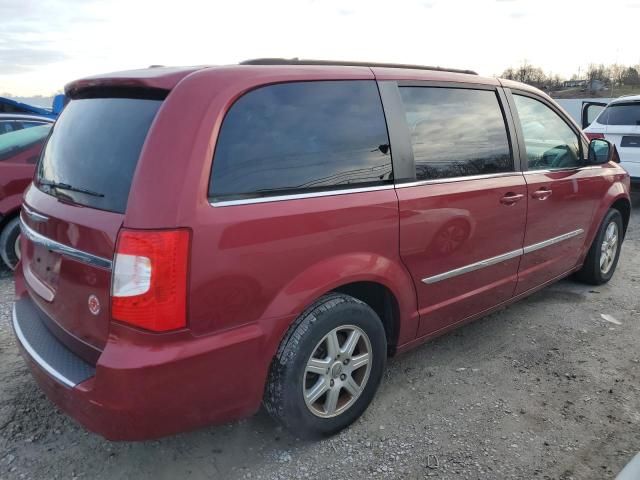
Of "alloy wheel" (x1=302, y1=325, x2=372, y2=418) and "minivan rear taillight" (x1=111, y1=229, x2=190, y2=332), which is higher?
"minivan rear taillight" (x1=111, y1=229, x2=190, y2=332)

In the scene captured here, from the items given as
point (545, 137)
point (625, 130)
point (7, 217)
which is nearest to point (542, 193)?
point (545, 137)

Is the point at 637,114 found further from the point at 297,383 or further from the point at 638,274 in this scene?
the point at 297,383

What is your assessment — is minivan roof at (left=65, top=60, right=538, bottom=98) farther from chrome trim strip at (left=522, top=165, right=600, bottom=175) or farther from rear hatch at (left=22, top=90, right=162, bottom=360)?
chrome trim strip at (left=522, top=165, right=600, bottom=175)

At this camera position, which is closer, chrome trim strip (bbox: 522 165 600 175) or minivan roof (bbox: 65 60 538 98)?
minivan roof (bbox: 65 60 538 98)

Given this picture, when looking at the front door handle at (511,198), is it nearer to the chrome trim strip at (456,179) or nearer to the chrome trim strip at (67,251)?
the chrome trim strip at (456,179)

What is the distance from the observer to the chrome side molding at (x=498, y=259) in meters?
2.95

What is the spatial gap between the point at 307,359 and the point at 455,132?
1.58 meters

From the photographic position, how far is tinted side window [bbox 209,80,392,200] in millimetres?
2111

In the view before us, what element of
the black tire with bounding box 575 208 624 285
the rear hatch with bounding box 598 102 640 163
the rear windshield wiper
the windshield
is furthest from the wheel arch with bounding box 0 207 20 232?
the rear hatch with bounding box 598 102 640 163

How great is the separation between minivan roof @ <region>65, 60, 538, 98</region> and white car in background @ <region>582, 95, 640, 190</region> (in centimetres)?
597

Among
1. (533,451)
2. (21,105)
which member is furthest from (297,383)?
(21,105)

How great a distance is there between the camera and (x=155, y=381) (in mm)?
1950

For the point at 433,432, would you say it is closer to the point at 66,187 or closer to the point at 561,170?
the point at 66,187

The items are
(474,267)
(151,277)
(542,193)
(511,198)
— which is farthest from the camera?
(542,193)
